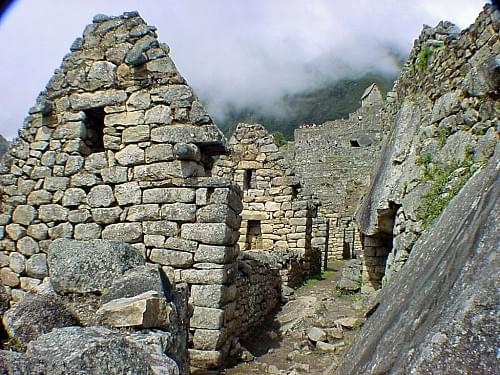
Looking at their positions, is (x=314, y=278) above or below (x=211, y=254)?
below

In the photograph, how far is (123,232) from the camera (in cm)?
530

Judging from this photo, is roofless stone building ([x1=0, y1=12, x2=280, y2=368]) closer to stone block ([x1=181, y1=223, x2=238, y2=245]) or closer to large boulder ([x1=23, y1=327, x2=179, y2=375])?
stone block ([x1=181, y1=223, x2=238, y2=245])

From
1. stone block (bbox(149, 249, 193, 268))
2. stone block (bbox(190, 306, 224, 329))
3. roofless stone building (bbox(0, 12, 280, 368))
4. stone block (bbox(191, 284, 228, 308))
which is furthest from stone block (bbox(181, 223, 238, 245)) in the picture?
stone block (bbox(190, 306, 224, 329))

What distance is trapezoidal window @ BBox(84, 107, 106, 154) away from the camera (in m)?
5.79

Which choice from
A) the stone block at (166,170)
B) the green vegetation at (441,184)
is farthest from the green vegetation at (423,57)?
the stone block at (166,170)

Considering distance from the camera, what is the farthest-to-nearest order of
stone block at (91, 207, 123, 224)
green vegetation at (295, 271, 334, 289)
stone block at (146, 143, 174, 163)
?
1. green vegetation at (295, 271, 334, 289)
2. stone block at (91, 207, 123, 224)
3. stone block at (146, 143, 174, 163)

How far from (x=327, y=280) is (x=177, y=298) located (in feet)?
30.9

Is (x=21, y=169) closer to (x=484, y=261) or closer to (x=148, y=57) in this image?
(x=148, y=57)

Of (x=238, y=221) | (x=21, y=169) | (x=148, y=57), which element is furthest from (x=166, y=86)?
(x=21, y=169)

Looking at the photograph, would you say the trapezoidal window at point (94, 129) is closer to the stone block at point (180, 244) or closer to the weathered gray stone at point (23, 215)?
the weathered gray stone at point (23, 215)

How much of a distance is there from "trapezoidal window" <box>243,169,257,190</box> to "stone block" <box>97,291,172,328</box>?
9.03m

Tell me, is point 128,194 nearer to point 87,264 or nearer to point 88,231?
point 88,231

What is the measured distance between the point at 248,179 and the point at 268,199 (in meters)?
0.84

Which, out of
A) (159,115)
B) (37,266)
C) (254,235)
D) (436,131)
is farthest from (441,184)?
(254,235)
